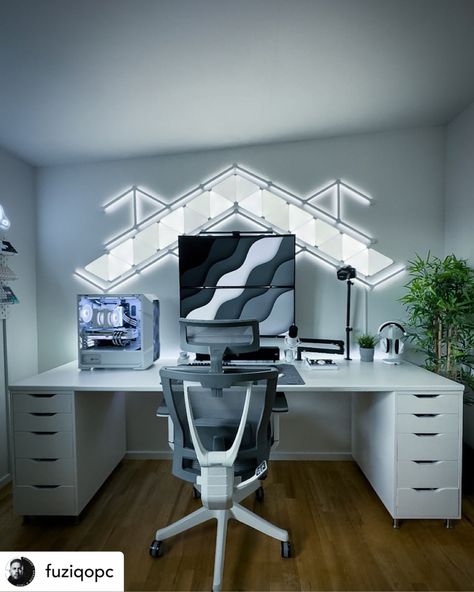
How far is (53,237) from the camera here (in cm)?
279

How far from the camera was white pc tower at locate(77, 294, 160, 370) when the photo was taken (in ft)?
7.51

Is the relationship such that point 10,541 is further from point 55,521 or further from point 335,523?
point 335,523

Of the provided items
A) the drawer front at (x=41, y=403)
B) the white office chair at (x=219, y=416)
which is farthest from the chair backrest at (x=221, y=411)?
the drawer front at (x=41, y=403)

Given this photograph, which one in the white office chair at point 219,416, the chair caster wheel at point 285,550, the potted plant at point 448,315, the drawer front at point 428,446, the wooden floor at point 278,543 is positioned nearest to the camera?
the white office chair at point 219,416

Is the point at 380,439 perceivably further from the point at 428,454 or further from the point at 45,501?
the point at 45,501

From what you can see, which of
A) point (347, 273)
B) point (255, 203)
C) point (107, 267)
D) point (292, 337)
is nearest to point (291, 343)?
point (292, 337)

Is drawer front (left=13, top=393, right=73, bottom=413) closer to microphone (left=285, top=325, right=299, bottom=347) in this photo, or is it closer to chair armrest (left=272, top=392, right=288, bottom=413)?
chair armrest (left=272, top=392, right=288, bottom=413)

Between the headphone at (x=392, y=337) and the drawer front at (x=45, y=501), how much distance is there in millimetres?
2196

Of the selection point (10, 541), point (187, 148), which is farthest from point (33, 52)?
point (10, 541)

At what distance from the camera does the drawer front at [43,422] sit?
1.93 m

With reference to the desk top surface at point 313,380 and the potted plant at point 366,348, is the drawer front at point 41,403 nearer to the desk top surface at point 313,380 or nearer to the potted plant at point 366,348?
the desk top surface at point 313,380

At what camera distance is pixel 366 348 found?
2.55m

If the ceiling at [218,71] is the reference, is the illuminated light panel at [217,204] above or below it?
below

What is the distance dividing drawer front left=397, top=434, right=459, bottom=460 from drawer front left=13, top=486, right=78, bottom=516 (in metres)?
1.85
